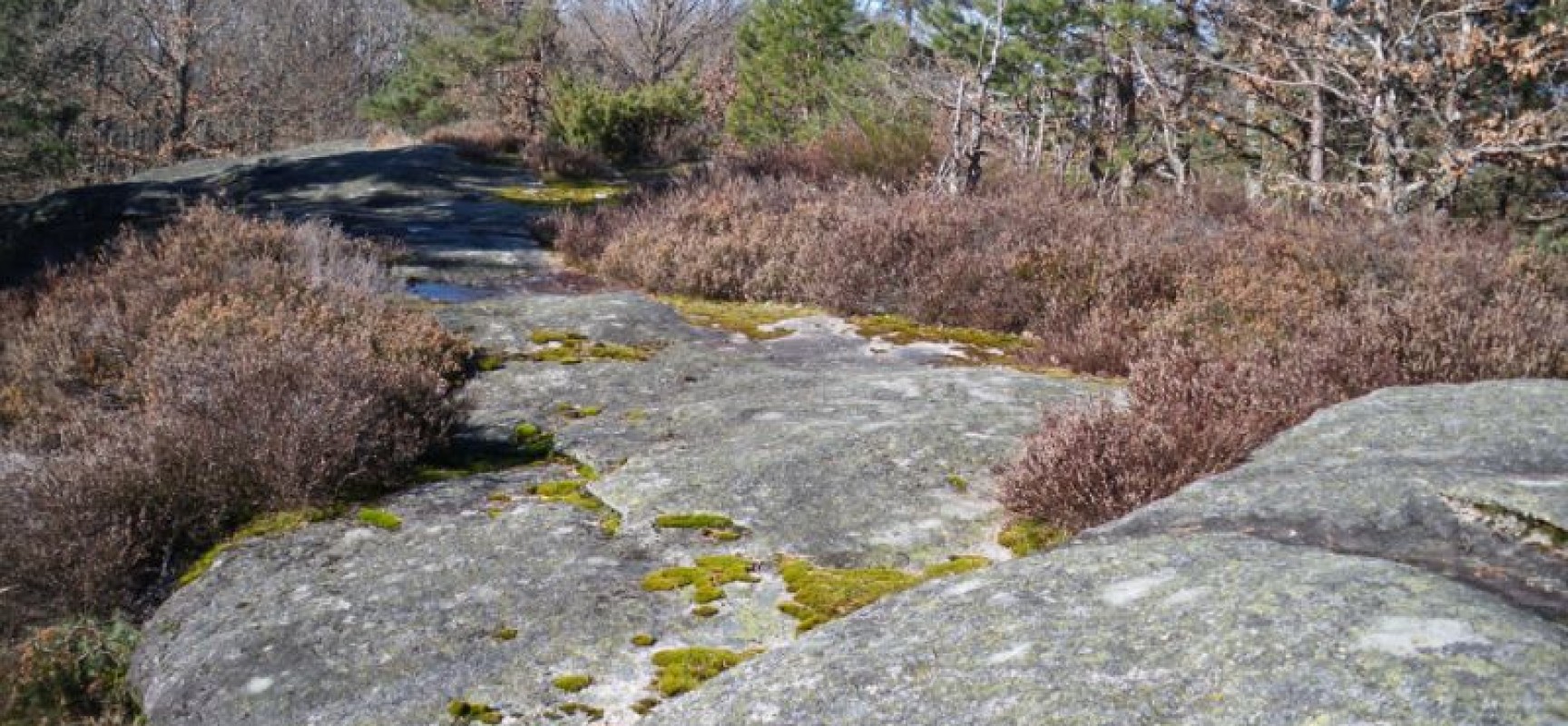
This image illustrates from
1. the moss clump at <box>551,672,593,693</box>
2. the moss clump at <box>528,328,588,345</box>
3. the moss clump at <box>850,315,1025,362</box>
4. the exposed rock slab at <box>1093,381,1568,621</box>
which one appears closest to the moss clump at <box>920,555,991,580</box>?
the exposed rock slab at <box>1093,381,1568,621</box>

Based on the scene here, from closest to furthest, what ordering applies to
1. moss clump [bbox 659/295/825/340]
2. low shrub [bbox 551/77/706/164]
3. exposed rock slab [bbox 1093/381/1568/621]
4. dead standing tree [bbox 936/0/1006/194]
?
exposed rock slab [bbox 1093/381/1568/621] → moss clump [bbox 659/295/825/340] → dead standing tree [bbox 936/0/1006/194] → low shrub [bbox 551/77/706/164]

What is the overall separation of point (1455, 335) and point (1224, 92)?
A: 10.8 meters

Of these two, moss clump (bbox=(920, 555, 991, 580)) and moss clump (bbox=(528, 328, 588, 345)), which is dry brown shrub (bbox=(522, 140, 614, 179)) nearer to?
moss clump (bbox=(528, 328, 588, 345))

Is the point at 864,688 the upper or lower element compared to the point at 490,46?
lower

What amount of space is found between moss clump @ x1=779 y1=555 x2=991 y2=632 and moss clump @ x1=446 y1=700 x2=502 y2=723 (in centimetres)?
79

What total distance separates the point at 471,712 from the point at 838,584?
1.03 meters

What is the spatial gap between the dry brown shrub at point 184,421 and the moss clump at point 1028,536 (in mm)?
2403

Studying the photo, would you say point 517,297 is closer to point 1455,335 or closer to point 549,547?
point 549,547

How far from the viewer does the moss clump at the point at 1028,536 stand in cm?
342

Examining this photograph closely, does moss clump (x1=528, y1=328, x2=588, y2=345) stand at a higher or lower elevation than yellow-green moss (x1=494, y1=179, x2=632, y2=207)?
lower

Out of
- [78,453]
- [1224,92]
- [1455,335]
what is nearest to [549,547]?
[78,453]

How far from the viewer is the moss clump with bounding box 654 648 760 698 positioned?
8.93ft

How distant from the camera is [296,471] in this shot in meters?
4.16

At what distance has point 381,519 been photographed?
3986 millimetres
